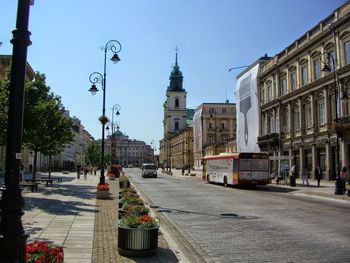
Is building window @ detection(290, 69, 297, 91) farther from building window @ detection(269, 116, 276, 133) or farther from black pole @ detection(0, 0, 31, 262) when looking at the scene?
black pole @ detection(0, 0, 31, 262)

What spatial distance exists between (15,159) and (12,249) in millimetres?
1168

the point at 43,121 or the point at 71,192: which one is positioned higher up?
the point at 43,121

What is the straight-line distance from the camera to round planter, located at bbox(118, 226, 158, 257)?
880 cm

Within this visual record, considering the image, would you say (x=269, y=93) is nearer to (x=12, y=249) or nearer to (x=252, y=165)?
(x=252, y=165)

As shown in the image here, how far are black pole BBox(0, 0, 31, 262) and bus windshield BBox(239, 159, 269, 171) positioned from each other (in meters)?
30.1

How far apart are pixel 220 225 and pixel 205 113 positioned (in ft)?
345

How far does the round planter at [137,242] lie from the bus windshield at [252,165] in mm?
26901

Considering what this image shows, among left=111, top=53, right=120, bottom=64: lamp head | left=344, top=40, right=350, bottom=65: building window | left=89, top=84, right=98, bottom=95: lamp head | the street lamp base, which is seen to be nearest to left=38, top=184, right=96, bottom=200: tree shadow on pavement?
left=89, top=84, right=98, bottom=95: lamp head

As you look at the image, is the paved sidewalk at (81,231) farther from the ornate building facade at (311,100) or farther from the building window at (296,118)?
the building window at (296,118)

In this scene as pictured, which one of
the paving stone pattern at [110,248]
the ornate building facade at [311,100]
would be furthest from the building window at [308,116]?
the paving stone pattern at [110,248]

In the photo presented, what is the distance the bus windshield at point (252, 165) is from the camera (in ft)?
116

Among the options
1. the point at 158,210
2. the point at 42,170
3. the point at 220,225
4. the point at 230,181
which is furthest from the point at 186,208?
the point at 42,170

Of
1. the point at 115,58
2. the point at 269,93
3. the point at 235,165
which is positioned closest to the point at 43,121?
the point at 115,58

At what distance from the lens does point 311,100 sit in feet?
147
